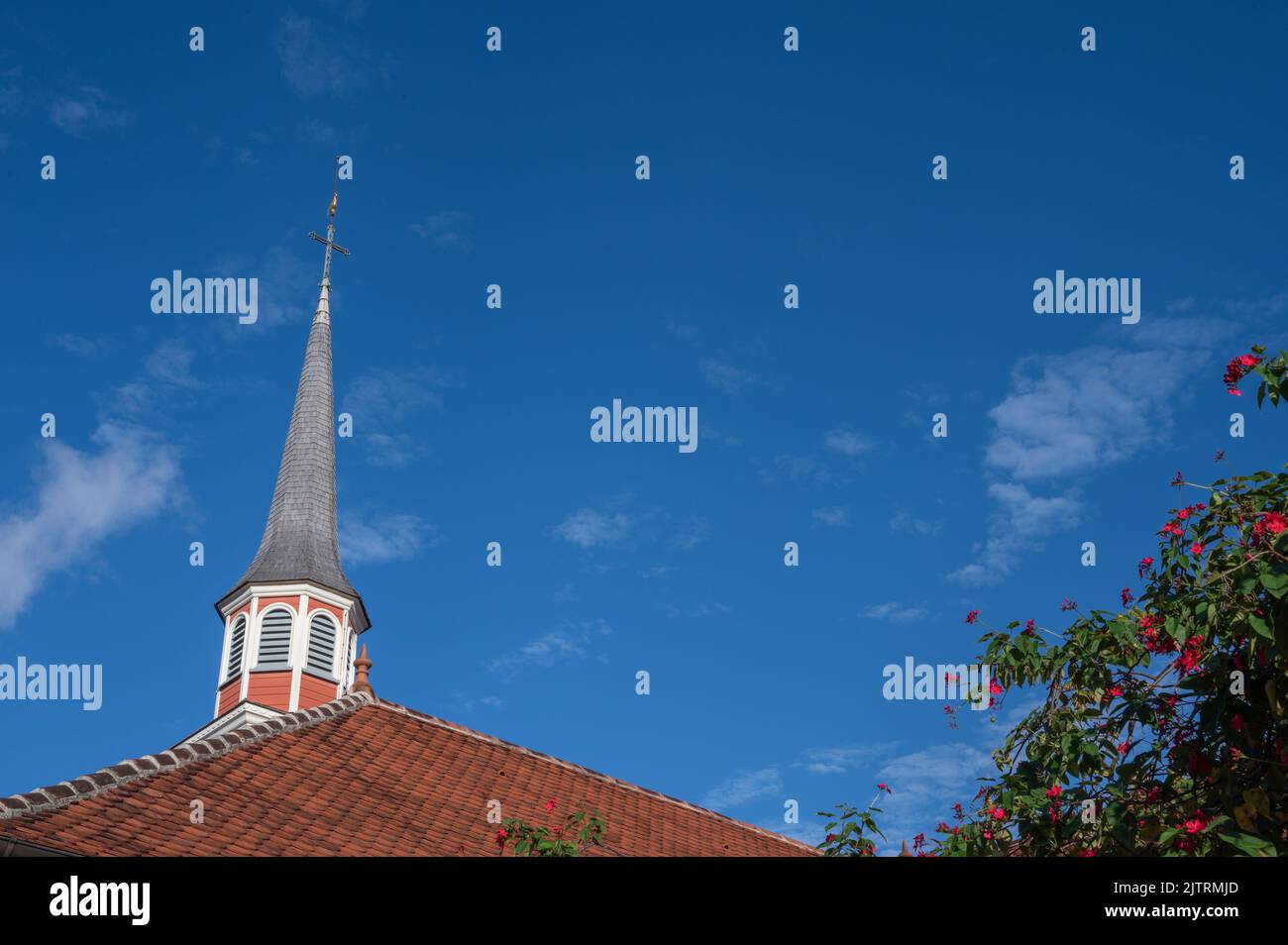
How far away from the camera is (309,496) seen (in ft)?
111

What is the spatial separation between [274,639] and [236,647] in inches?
42.8

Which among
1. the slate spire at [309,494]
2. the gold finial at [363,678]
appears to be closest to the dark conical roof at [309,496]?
the slate spire at [309,494]

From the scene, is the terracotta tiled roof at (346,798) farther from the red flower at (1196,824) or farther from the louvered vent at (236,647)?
the louvered vent at (236,647)

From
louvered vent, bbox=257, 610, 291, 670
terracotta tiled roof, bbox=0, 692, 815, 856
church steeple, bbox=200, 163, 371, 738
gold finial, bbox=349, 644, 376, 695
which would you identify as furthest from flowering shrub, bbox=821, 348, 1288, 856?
louvered vent, bbox=257, 610, 291, 670

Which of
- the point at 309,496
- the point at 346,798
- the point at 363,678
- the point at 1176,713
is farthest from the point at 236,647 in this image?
the point at 1176,713

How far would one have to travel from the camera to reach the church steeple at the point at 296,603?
93.1ft

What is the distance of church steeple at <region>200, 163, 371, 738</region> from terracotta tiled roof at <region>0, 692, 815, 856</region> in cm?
1054

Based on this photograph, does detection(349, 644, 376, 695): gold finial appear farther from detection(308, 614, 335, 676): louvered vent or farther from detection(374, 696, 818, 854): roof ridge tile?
detection(308, 614, 335, 676): louvered vent

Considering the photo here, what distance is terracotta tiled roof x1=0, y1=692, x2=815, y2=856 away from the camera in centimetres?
1070

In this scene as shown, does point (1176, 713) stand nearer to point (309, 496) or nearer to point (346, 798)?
point (346, 798)

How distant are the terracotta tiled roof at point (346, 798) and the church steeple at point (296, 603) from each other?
34.6ft
